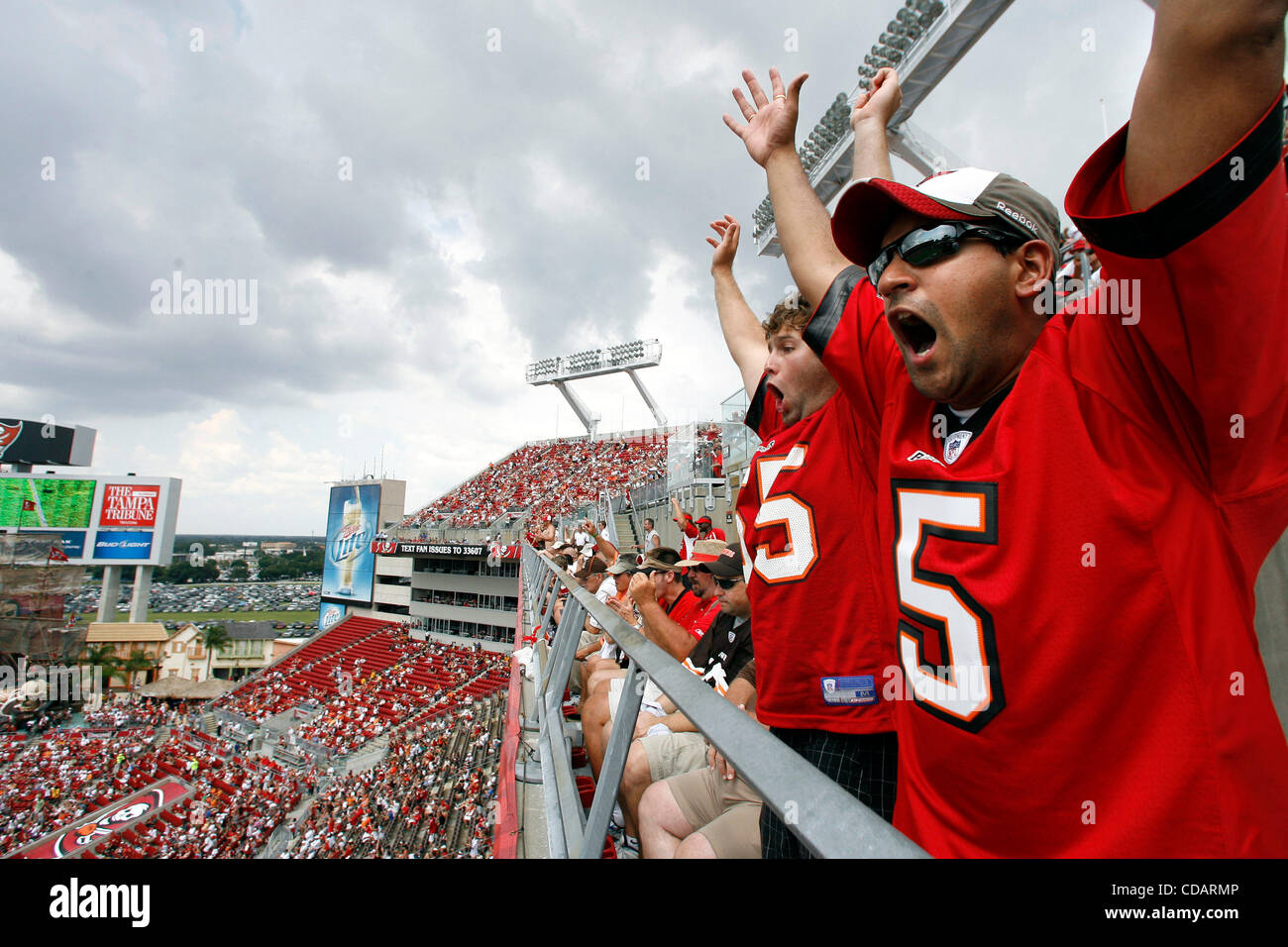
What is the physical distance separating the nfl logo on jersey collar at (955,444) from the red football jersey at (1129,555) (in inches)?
2.5

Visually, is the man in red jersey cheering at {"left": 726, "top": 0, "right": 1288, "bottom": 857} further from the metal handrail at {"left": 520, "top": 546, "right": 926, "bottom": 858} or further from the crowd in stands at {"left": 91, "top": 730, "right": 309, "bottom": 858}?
the crowd in stands at {"left": 91, "top": 730, "right": 309, "bottom": 858}

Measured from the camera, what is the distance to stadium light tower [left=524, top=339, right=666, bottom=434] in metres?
39.0

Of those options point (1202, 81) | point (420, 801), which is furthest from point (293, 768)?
point (1202, 81)

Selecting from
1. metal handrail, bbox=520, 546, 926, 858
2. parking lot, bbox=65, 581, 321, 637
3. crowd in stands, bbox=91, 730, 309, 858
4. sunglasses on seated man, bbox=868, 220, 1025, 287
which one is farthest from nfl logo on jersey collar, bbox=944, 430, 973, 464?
parking lot, bbox=65, 581, 321, 637

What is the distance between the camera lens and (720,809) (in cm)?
218

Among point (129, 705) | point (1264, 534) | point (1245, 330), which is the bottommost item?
point (129, 705)

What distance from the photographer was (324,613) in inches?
1518

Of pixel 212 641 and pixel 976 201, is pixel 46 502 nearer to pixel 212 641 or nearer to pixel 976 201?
pixel 212 641

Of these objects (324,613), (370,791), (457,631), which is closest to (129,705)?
(324,613)

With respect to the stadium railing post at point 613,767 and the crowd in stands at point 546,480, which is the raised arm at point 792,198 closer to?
the stadium railing post at point 613,767
